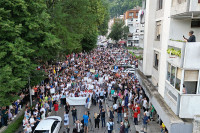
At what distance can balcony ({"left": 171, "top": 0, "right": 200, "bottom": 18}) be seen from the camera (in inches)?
356

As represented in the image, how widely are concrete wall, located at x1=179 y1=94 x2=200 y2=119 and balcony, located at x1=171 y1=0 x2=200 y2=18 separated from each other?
4195mm

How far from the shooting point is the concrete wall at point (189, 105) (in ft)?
29.1

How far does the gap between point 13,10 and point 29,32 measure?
1811 millimetres

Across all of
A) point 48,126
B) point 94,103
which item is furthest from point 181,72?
point 94,103

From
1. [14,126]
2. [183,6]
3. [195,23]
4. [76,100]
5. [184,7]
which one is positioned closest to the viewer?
[184,7]

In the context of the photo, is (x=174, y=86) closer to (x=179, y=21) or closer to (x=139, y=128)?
(x=179, y=21)

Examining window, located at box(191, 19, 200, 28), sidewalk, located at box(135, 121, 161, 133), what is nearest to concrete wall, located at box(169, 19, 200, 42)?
window, located at box(191, 19, 200, 28)

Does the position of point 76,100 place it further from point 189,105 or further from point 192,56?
point 192,56

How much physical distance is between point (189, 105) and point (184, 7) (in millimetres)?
4941

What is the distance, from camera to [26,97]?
17.8m

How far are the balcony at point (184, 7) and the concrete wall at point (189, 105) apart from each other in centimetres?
420

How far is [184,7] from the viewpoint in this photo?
958 cm

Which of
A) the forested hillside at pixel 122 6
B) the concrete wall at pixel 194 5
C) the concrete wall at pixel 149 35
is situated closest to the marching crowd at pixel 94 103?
the concrete wall at pixel 149 35

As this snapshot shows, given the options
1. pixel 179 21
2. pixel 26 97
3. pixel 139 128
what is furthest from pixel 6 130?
pixel 179 21
